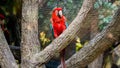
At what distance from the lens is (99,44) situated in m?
1.55

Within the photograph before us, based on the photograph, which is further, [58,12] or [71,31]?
[58,12]

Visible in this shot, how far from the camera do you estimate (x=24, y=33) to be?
1.68 m

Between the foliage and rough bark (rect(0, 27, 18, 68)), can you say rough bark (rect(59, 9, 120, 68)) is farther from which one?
the foliage

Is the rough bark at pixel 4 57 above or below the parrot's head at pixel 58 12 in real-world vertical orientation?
below

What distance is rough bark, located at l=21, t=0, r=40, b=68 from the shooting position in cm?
165

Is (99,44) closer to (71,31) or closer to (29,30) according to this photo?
(71,31)

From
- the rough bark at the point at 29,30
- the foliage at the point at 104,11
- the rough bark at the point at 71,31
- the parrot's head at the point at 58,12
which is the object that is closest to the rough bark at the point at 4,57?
the rough bark at the point at 29,30

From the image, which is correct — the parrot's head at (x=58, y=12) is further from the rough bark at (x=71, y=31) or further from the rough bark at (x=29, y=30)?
the rough bark at (x=71, y=31)

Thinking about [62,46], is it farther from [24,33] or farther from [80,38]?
[80,38]

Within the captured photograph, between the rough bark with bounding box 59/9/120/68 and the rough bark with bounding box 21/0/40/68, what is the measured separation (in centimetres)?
28

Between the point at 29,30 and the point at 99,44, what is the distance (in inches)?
18.4

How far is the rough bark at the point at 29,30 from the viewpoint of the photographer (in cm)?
165

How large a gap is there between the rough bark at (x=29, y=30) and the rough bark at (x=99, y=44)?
0.28 metres

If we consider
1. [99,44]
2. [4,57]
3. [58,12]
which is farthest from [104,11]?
[4,57]
